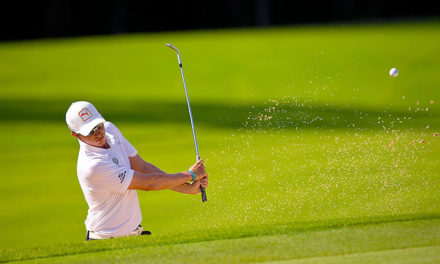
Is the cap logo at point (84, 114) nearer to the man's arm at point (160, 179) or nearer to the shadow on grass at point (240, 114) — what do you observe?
the man's arm at point (160, 179)

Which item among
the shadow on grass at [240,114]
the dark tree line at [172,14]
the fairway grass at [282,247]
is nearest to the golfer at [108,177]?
the fairway grass at [282,247]

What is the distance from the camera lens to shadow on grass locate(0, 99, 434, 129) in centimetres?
757

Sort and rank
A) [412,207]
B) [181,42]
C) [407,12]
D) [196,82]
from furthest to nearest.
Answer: [407,12], [181,42], [196,82], [412,207]

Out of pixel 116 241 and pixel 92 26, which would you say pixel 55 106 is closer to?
pixel 116 241

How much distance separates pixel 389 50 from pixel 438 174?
241 inches

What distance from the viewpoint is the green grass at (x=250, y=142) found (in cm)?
346

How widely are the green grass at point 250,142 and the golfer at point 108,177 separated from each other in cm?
17

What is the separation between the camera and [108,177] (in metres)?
3.43

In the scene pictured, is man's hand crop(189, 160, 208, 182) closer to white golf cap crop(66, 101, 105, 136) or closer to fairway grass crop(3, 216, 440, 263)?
fairway grass crop(3, 216, 440, 263)

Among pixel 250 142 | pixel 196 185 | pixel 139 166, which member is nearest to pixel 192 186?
pixel 196 185

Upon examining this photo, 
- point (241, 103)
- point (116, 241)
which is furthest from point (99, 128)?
point (241, 103)

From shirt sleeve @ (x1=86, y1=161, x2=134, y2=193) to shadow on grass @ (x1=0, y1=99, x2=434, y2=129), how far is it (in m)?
4.09

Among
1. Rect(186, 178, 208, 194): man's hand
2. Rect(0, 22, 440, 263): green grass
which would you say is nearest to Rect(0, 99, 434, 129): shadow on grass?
Rect(0, 22, 440, 263): green grass

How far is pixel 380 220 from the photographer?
3598mm
